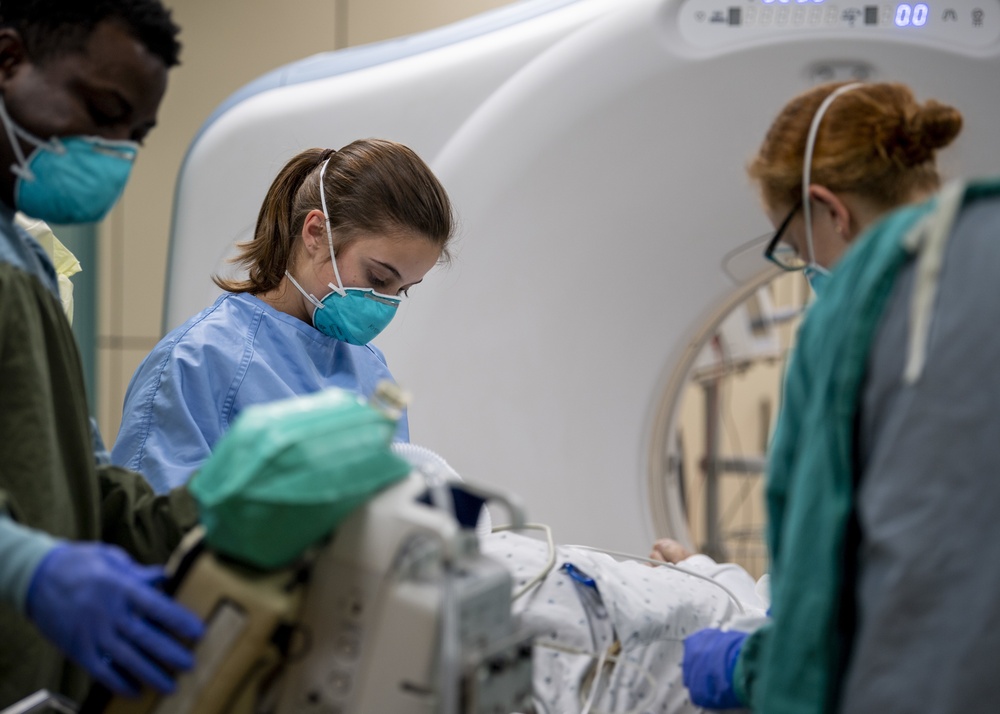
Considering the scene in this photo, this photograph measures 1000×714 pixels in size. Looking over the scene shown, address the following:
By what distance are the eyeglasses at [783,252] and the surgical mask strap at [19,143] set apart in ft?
2.64

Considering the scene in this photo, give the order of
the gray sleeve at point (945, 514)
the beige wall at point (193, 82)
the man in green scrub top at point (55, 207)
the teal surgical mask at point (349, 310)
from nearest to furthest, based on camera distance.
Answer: the gray sleeve at point (945, 514)
the man in green scrub top at point (55, 207)
the teal surgical mask at point (349, 310)
the beige wall at point (193, 82)

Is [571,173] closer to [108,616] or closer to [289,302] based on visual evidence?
[289,302]

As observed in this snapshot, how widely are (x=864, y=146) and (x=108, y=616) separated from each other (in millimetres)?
934

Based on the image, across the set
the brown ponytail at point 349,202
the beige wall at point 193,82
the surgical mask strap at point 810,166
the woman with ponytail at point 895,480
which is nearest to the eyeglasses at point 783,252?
the surgical mask strap at point 810,166

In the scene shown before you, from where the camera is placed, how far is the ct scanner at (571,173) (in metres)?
1.82

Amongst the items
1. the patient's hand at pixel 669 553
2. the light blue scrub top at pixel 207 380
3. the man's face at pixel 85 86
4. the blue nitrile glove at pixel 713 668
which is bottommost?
the patient's hand at pixel 669 553

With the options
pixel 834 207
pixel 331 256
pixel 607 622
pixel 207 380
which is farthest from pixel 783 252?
pixel 207 380

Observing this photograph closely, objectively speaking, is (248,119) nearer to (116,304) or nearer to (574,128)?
(574,128)

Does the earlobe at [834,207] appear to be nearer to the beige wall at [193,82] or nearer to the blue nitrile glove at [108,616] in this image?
the blue nitrile glove at [108,616]

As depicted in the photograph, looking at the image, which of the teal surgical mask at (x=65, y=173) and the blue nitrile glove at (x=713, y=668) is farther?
the blue nitrile glove at (x=713, y=668)

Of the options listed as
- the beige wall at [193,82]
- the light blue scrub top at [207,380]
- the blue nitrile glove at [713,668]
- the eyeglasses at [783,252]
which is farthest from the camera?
the beige wall at [193,82]

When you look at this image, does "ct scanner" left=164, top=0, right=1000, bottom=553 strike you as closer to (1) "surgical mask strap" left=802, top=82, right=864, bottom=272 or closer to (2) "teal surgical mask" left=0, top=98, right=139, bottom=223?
(1) "surgical mask strap" left=802, top=82, right=864, bottom=272

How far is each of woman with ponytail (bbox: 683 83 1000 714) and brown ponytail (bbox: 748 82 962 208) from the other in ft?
1.24

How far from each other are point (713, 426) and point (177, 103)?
81.3 inches
